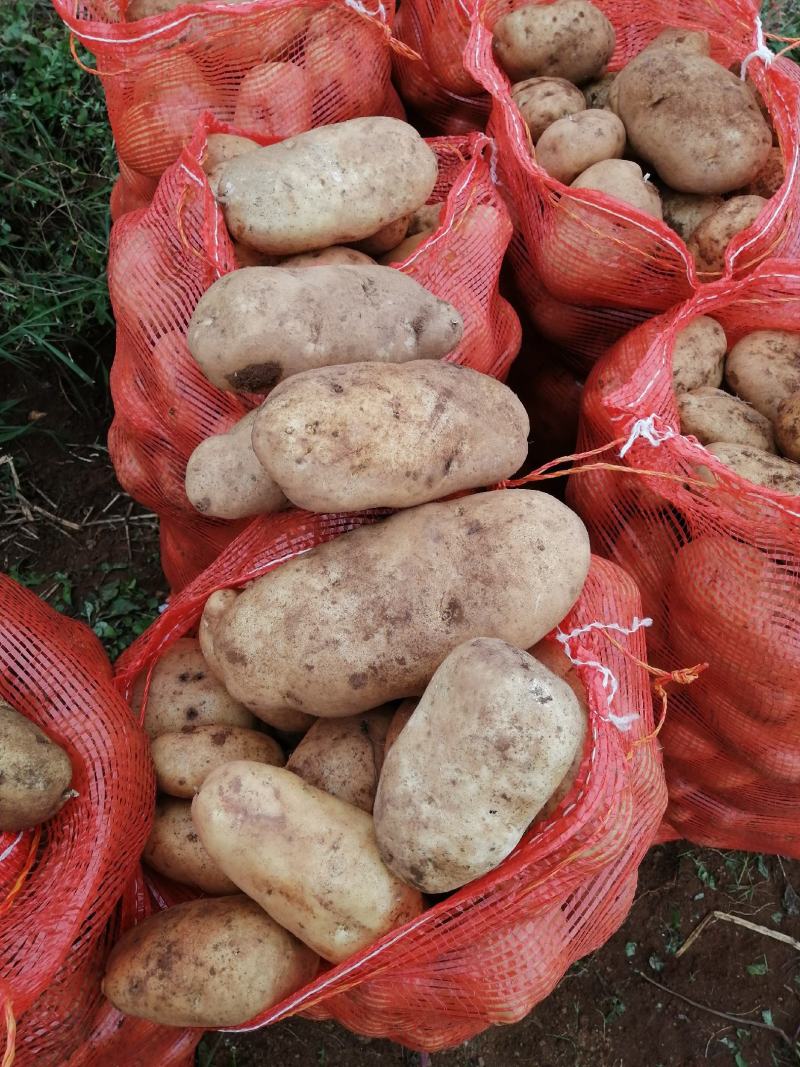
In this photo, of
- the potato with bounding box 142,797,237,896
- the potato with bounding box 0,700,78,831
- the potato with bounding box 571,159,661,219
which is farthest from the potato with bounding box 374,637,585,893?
the potato with bounding box 571,159,661,219

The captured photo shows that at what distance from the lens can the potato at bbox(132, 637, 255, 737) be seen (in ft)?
5.03

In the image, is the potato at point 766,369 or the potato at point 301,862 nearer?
the potato at point 301,862

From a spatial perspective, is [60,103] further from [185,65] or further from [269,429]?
[269,429]

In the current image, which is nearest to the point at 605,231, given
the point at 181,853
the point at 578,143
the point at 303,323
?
the point at 578,143

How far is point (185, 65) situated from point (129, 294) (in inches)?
20.6

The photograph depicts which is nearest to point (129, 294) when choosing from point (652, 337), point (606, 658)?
point (652, 337)

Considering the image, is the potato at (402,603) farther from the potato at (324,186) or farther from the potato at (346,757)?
the potato at (324,186)

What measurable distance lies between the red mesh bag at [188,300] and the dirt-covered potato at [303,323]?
16 cm

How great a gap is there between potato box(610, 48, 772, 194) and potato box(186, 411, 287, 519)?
42.4 inches

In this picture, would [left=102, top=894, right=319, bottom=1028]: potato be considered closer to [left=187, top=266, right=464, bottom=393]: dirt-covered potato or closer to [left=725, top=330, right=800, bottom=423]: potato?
[left=187, top=266, right=464, bottom=393]: dirt-covered potato

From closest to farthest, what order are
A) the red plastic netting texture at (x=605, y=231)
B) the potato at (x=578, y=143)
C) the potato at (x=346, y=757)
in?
the potato at (x=346, y=757) → the red plastic netting texture at (x=605, y=231) → the potato at (x=578, y=143)

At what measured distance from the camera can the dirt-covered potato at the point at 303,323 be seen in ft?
4.49

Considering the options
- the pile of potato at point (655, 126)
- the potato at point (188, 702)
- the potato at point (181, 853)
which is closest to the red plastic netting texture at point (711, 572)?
the pile of potato at point (655, 126)

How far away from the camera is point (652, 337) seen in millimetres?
1678
